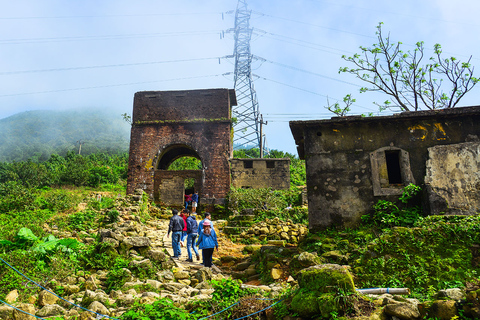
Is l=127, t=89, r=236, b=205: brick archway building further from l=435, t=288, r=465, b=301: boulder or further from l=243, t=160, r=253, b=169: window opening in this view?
l=435, t=288, r=465, b=301: boulder

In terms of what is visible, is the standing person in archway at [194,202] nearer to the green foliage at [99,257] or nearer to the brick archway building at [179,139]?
the brick archway building at [179,139]

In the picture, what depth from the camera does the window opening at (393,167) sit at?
9449 mm

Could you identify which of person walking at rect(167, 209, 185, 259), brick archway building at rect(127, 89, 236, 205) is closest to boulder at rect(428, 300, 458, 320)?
person walking at rect(167, 209, 185, 259)

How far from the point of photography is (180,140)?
20656mm

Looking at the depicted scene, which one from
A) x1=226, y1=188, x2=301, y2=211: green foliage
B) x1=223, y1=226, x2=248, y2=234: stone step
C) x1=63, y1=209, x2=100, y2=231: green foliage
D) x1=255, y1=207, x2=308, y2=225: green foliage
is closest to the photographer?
x1=63, y1=209, x2=100, y2=231: green foliage

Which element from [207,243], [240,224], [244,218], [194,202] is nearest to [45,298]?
[207,243]

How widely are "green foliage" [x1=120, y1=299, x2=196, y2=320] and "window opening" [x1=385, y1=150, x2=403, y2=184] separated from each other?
6936 mm

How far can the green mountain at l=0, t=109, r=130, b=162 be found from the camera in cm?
7925

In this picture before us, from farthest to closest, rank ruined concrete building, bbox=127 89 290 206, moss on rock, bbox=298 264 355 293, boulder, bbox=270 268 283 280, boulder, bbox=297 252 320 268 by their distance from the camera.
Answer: ruined concrete building, bbox=127 89 290 206
boulder, bbox=270 268 283 280
boulder, bbox=297 252 320 268
moss on rock, bbox=298 264 355 293

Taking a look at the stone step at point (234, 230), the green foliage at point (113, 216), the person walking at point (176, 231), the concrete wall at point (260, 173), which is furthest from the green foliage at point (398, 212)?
the concrete wall at point (260, 173)

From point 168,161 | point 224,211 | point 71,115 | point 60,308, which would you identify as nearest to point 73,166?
point 168,161

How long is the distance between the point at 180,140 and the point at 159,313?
16.3 m

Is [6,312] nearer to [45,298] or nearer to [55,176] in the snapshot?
[45,298]

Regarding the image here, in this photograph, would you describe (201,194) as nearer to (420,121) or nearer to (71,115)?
(420,121)
